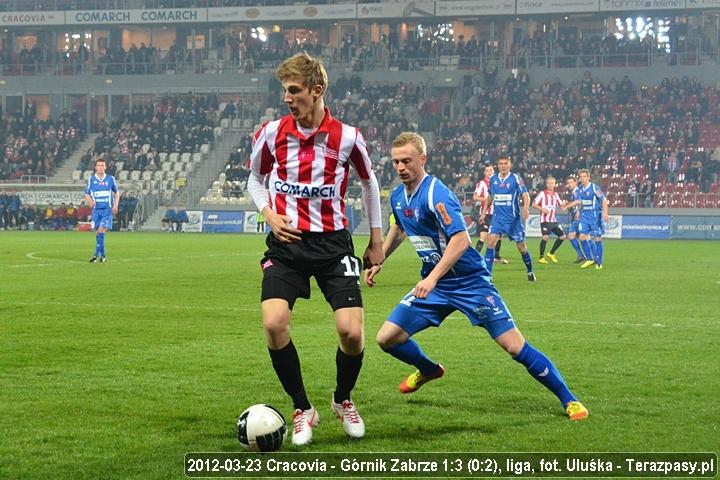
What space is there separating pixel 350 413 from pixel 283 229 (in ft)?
4.00

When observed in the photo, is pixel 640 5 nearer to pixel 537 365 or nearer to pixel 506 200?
pixel 506 200

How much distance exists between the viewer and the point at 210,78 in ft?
201

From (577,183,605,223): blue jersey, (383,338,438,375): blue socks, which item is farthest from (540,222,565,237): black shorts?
(383,338,438,375): blue socks

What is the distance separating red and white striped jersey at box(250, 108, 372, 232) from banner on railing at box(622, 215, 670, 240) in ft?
128

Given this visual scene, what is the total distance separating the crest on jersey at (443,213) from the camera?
741 centimetres

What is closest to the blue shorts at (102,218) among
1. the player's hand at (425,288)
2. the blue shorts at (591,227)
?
the blue shorts at (591,227)

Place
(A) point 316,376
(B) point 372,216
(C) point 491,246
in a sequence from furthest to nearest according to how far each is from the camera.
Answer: (C) point 491,246
(A) point 316,376
(B) point 372,216

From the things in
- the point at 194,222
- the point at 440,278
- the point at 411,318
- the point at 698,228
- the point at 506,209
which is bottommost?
the point at 194,222

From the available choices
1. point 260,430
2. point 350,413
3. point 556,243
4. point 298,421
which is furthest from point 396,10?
point 260,430

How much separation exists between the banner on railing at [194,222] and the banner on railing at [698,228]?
2040 cm

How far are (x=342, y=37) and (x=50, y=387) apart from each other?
5570 centimetres

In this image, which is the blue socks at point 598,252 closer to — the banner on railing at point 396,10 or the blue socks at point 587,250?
the blue socks at point 587,250

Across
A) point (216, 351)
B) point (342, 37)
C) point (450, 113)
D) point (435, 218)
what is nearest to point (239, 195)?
point (450, 113)
